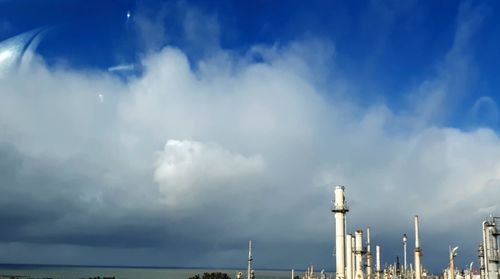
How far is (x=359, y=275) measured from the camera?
231 feet

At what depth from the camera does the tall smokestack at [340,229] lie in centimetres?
5506

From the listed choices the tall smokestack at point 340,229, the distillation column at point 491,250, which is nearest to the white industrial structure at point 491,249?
the distillation column at point 491,250

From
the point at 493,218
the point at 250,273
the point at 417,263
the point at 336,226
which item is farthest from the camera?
the point at 250,273

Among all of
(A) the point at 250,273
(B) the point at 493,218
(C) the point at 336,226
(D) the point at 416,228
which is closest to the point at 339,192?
(C) the point at 336,226

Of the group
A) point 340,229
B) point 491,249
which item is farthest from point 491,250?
point 340,229

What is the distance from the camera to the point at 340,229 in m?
55.1

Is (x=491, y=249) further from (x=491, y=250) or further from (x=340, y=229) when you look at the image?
(x=340, y=229)

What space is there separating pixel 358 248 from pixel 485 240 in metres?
16.6

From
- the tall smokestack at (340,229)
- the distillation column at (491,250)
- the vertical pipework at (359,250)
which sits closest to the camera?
the tall smokestack at (340,229)

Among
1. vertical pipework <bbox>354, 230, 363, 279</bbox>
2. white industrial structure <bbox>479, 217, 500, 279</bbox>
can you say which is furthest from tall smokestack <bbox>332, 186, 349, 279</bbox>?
white industrial structure <bbox>479, 217, 500, 279</bbox>

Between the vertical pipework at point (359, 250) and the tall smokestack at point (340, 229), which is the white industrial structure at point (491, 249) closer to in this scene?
the vertical pipework at point (359, 250)

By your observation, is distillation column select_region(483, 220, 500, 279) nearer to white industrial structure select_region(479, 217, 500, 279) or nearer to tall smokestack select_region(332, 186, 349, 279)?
white industrial structure select_region(479, 217, 500, 279)

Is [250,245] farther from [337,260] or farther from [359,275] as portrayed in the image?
[337,260]

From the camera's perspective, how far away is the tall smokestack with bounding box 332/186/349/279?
181 ft
